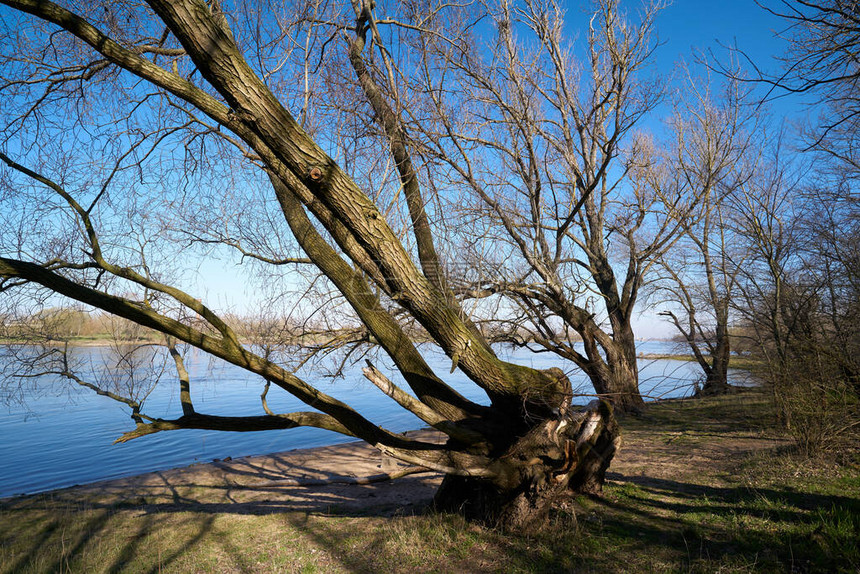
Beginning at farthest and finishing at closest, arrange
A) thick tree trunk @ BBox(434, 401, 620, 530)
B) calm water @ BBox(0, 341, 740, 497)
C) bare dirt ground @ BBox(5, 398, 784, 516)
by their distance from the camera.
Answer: calm water @ BBox(0, 341, 740, 497)
bare dirt ground @ BBox(5, 398, 784, 516)
thick tree trunk @ BBox(434, 401, 620, 530)

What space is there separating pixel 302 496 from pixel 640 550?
507 cm

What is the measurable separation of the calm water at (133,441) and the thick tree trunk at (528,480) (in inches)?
122

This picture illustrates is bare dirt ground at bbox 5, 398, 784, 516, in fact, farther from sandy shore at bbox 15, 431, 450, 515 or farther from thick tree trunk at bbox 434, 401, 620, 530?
thick tree trunk at bbox 434, 401, 620, 530

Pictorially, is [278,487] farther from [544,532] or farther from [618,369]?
[618,369]

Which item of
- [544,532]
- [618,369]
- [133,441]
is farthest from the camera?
[133,441]

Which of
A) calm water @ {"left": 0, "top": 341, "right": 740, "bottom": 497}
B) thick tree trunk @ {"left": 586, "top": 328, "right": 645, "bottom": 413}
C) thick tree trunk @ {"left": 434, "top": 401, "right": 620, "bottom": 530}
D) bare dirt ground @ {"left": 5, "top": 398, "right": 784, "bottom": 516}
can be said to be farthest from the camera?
thick tree trunk @ {"left": 586, "top": 328, "right": 645, "bottom": 413}

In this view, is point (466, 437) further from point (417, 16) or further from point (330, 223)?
point (417, 16)

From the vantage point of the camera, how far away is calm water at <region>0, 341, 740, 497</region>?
10695 mm

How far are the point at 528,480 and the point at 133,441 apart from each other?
13176 mm

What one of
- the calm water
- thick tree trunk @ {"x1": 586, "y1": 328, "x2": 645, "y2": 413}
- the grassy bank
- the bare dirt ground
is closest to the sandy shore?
the bare dirt ground

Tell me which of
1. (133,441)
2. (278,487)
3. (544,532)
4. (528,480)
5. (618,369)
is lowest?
(278,487)

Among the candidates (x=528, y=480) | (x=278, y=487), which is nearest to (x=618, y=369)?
(x=528, y=480)

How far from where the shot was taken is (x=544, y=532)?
4.96m

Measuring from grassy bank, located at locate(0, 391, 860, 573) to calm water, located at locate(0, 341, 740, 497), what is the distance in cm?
202
